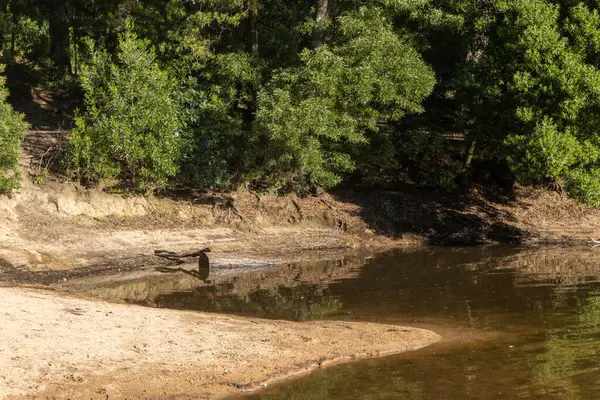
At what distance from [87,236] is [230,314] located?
830 centimetres

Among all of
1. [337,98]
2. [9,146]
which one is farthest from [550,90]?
[9,146]

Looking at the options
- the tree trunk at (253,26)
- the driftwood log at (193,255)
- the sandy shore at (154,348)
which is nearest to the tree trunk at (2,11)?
the tree trunk at (253,26)

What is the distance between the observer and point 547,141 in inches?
947

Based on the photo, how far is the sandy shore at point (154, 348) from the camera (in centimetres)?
1084

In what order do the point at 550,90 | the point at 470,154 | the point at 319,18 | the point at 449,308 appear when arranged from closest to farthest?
the point at 449,308 < the point at 550,90 < the point at 319,18 < the point at 470,154

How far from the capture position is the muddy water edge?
11.5 meters

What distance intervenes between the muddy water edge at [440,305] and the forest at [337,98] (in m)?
3.89

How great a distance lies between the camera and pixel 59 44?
38.5m

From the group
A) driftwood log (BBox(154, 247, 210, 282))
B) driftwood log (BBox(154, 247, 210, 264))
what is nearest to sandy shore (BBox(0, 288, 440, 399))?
driftwood log (BBox(154, 247, 210, 282))

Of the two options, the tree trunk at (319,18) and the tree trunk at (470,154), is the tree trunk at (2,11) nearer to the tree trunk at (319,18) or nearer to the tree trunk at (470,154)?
the tree trunk at (319,18)

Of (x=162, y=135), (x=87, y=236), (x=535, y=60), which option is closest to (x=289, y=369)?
(x=87, y=236)

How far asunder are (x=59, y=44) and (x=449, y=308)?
27.8 m

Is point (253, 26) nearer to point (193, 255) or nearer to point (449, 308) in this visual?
point (193, 255)

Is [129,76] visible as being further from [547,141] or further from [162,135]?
[547,141]
